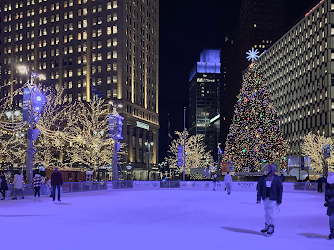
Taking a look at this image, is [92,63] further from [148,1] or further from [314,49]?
[314,49]

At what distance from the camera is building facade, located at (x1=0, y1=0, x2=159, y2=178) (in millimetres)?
109000

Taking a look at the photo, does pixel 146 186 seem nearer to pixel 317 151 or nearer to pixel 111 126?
pixel 111 126

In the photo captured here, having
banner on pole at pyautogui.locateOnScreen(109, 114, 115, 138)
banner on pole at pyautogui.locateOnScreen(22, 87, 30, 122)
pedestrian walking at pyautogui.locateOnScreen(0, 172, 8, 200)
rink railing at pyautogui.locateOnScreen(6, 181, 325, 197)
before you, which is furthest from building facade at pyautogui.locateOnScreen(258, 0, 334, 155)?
pedestrian walking at pyautogui.locateOnScreen(0, 172, 8, 200)

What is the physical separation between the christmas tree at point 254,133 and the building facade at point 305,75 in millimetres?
55269

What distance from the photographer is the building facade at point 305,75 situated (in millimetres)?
97750

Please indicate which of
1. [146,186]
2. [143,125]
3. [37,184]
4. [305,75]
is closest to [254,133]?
[146,186]

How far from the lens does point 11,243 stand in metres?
8.77

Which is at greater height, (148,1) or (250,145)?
(148,1)

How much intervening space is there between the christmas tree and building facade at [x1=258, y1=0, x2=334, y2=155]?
5527 centimetres

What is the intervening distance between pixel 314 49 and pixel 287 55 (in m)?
16.4

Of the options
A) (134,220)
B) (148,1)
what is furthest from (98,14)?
(134,220)

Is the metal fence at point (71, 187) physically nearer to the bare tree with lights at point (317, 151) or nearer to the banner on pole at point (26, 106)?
the banner on pole at point (26, 106)

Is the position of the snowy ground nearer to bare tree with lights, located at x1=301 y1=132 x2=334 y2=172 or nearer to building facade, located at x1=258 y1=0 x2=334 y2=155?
bare tree with lights, located at x1=301 y1=132 x2=334 y2=172

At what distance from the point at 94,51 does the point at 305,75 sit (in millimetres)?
57610
